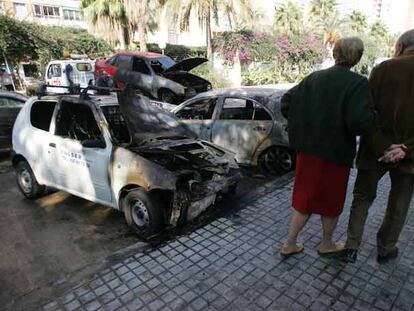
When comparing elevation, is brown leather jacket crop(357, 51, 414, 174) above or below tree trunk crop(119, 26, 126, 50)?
below

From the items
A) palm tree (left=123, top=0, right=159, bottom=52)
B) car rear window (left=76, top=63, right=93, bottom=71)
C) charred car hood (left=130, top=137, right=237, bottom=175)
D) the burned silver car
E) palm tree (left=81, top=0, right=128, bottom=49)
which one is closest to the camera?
charred car hood (left=130, top=137, right=237, bottom=175)

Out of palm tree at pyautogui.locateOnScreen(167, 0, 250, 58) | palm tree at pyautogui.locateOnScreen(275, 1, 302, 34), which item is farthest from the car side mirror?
palm tree at pyautogui.locateOnScreen(275, 1, 302, 34)

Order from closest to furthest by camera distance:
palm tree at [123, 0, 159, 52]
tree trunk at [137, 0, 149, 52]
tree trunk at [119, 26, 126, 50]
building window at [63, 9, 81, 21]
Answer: palm tree at [123, 0, 159, 52] < tree trunk at [137, 0, 149, 52] < tree trunk at [119, 26, 126, 50] < building window at [63, 9, 81, 21]

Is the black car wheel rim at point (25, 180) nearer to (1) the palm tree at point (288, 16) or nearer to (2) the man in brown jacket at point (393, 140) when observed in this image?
(2) the man in brown jacket at point (393, 140)

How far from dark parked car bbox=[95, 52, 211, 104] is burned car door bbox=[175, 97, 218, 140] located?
3.37 meters

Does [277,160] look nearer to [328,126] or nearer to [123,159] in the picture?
[123,159]

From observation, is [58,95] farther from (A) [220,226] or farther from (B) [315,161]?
(B) [315,161]

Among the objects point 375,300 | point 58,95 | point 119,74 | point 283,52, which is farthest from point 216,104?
point 283,52

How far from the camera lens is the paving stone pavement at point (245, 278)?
2.74 m

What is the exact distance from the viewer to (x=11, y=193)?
5508 millimetres

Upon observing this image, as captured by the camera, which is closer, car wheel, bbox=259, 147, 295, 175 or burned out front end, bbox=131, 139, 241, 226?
burned out front end, bbox=131, 139, 241, 226

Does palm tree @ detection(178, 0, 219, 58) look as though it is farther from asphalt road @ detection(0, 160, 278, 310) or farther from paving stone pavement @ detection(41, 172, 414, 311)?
paving stone pavement @ detection(41, 172, 414, 311)

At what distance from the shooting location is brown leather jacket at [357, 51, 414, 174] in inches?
104

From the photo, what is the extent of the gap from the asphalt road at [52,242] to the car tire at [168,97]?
5.36m
